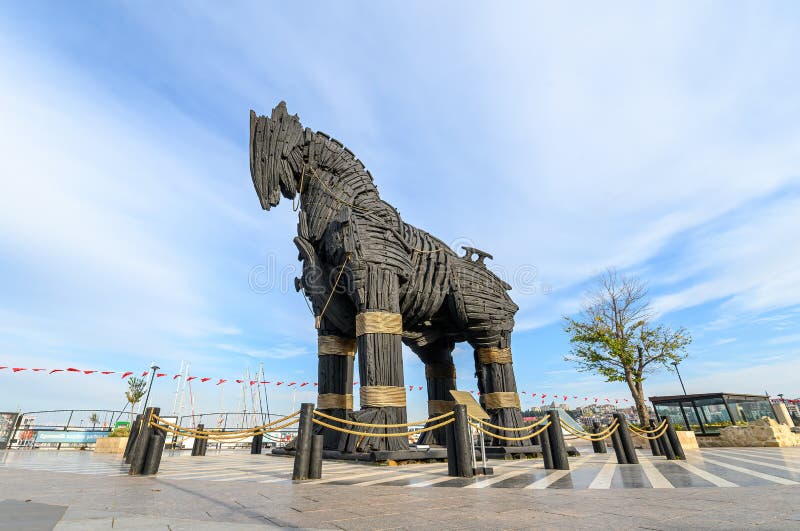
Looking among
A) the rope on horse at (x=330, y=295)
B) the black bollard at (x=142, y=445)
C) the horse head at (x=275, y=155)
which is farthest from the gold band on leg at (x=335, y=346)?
the black bollard at (x=142, y=445)

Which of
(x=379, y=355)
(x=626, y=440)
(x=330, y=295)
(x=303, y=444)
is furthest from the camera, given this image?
(x=330, y=295)

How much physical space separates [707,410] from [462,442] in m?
15.7

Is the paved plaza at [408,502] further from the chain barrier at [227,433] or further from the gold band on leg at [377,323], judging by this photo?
the gold band on leg at [377,323]

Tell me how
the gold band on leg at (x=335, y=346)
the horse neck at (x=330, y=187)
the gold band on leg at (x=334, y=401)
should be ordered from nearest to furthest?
the horse neck at (x=330, y=187) < the gold band on leg at (x=334, y=401) < the gold band on leg at (x=335, y=346)

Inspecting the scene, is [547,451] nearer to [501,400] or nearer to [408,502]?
[501,400]

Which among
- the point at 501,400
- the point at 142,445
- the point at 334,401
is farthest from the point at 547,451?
the point at 142,445

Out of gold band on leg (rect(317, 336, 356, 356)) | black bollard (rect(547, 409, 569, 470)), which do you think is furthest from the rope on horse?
black bollard (rect(547, 409, 569, 470))

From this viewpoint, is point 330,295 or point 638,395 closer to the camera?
point 330,295

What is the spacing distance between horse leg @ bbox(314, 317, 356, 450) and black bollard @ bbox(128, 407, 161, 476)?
3560 mm

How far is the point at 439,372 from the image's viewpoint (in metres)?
11.2

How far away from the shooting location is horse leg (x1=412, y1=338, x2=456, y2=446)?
35.8ft

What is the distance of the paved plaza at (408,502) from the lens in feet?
7.59

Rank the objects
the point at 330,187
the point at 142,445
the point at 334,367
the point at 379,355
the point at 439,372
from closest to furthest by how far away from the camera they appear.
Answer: the point at 142,445, the point at 379,355, the point at 330,187, the point at 334,367, the point at 439,372

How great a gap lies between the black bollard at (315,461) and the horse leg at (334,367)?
145 inches
